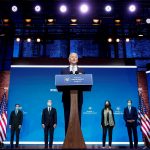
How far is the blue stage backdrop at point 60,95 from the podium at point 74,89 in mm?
5996

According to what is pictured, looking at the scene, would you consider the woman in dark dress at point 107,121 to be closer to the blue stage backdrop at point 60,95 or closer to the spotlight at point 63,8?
the blue stage backdrop at point 60,95

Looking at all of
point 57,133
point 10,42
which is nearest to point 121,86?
point 57,133

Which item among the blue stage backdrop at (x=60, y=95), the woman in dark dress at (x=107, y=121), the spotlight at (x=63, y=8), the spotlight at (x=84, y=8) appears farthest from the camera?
the blue stage backdrop at (x=60, y=95)

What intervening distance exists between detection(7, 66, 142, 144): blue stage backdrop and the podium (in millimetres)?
5996

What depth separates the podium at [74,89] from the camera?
10.5ft

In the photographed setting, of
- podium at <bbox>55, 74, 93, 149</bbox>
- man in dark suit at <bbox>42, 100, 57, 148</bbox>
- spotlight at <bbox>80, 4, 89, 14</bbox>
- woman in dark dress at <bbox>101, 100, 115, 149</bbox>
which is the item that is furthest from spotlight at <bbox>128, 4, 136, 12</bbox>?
podium at <bbox>55, 74, 93, 149</bbox>

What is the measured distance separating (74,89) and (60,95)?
603 cm

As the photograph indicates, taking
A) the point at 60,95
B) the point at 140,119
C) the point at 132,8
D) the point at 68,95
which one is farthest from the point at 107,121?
the point at 68,95

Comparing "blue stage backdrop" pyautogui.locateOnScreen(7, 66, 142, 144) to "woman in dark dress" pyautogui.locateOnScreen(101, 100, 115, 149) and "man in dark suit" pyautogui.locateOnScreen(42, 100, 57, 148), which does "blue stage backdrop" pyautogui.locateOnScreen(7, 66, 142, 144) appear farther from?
"man in dark suit" pyautogui.locateOnScreen(42, 100, 57, 148)

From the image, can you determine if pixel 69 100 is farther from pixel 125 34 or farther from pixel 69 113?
pixel 125 34

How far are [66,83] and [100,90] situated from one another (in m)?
6.36

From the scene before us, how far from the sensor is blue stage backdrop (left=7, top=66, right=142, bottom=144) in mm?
9188

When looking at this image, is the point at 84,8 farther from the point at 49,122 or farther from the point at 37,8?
the point at 49,122

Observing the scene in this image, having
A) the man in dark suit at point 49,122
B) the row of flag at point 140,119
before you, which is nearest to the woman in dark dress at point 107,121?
the man in dark suit at point 49,122
